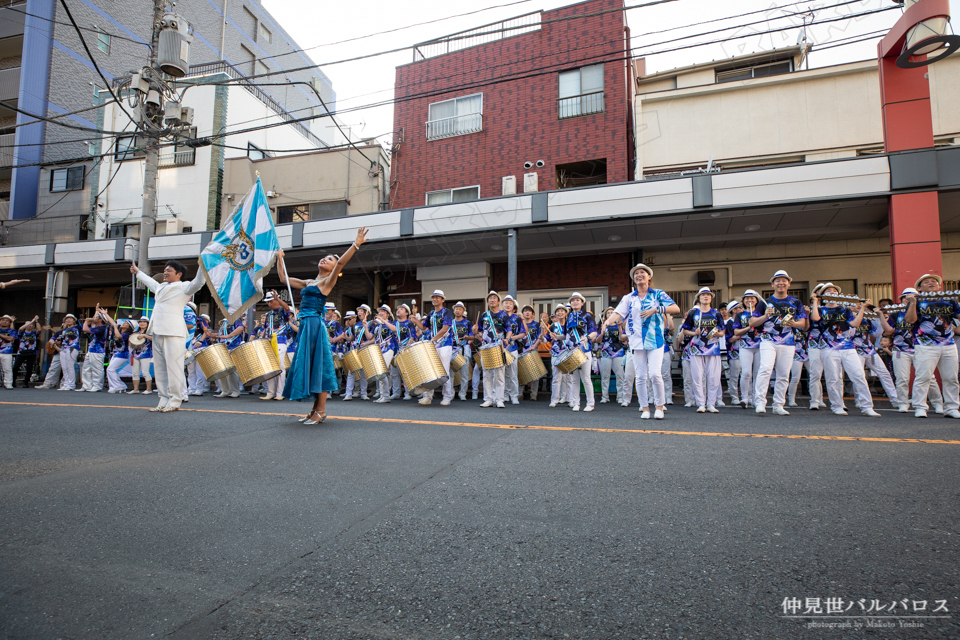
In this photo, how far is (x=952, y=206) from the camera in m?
11.7

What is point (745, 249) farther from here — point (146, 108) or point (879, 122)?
point (146, 108)

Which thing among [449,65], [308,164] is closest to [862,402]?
[449,65]

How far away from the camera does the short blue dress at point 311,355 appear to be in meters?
5.94

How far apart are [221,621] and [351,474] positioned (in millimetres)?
1821

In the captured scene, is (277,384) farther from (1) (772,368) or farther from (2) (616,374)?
(1) (772,368)

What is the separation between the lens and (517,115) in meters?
18.2

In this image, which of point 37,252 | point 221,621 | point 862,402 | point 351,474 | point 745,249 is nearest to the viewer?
point 221,621

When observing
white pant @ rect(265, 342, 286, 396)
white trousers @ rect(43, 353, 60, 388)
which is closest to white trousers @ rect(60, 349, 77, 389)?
white trousers @ rect(43, 353, 60, 388)

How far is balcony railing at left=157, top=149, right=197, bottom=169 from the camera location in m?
22.1

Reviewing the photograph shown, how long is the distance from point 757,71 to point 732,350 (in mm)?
12132

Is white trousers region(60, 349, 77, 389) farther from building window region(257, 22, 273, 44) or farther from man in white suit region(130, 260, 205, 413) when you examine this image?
building window region(257, 22, 273, 44)

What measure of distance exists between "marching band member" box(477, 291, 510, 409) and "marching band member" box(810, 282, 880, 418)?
499 cm

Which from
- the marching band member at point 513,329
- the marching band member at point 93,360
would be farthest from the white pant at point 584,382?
the marching band member at point 93,360

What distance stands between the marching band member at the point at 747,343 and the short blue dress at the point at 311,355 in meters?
6.50
